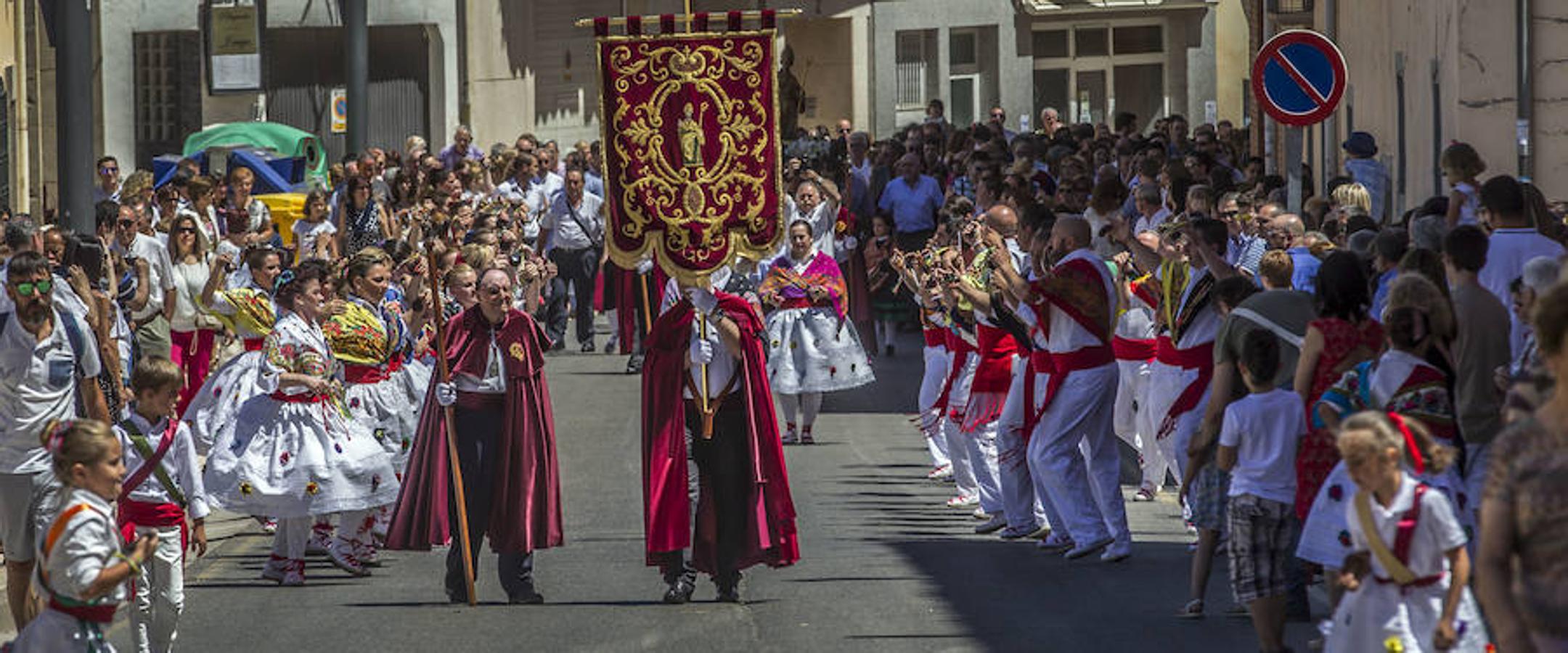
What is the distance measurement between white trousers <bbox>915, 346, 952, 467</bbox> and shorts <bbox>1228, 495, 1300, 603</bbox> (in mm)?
6219

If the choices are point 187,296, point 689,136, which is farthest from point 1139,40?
point 689,136

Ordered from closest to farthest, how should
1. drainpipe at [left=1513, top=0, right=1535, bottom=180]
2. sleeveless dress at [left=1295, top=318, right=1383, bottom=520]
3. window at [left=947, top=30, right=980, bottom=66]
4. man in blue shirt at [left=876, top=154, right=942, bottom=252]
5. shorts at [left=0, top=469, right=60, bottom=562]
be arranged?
sleeveless dress at [left=1295, top=318, right=1383, bottom=520]
shorts at [left=0, top=469, right=60, bottom=562]
drainpipe at [left=1513, top=0, right=1535, bottom=180]
man in blue shirt at [left=876, top=154, right=942, bottom=252]
window at [left=947, top=30, right=980, bottom=66]

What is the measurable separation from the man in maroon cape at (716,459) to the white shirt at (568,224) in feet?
45.0

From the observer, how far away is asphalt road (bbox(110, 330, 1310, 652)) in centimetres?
1239

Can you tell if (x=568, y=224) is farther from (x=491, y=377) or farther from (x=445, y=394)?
(x=445, y=394)

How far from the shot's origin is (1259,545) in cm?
1136

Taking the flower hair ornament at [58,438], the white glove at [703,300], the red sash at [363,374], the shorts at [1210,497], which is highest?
the white glove at [703,300]

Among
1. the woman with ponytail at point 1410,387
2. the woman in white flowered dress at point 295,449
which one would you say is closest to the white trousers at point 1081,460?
the woman in white flowered dress at point 295,449

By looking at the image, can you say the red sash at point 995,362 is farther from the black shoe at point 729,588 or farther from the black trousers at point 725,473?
the black shoe at point 729,588

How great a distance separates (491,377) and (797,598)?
1802 millimetres

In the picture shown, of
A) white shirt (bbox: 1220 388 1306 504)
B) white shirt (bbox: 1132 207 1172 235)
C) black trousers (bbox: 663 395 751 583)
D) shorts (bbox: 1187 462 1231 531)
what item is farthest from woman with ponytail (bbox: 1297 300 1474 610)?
white shirt (bbox: 1132 207 1172 235)

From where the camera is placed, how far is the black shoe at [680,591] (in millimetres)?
13555

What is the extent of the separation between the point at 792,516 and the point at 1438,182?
32.5 feet

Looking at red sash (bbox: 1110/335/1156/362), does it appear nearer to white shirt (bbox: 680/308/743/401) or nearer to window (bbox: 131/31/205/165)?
white shirt (bbox: 680/308/743/401)
